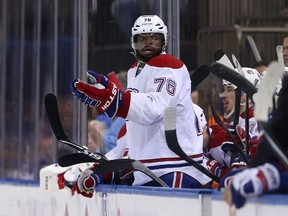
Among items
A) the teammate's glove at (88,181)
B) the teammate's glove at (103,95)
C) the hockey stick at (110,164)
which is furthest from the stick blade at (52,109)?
the teammate's glove at (103,95)

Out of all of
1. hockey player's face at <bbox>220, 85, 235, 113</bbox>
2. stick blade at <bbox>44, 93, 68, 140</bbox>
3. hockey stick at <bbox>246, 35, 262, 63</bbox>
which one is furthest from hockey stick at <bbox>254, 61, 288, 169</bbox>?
hockey stick at <bbox>246, 35, 262, 63</bbox>

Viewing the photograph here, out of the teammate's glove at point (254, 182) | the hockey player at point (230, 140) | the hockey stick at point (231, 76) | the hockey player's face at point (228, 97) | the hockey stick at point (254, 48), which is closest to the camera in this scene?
the teammate's glove at point (254, 182)

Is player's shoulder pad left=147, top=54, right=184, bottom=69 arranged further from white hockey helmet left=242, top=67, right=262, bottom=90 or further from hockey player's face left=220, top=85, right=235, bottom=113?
hockey player's face left=220, top=85, right=235, bottom=113

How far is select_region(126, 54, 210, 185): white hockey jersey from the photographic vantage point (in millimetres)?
6180

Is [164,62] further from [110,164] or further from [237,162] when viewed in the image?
[237,162]

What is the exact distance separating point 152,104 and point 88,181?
2.44 feet

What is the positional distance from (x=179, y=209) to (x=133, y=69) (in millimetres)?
1289

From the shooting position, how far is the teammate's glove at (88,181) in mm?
6668

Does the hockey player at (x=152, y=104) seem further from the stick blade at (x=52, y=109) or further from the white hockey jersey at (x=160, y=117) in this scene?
the stick blade at (x=52, y=109)

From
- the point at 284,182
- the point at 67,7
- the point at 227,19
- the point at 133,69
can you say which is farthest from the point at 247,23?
the point at 284,182

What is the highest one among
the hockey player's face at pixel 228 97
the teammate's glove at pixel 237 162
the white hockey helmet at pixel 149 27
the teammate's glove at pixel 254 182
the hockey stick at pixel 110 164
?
the white hockey helmet at pixel 149 27

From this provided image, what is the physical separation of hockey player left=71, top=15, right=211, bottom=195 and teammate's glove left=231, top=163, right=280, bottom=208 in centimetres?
161

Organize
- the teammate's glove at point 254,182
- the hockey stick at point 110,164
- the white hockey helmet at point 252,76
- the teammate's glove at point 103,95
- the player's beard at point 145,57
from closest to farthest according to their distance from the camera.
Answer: the teammate's glove at point 254,182
the teammate's glove at point 103,95
the hockey stick at point 110,164
the player's beard at point 145,57
the white hockey helmet at point 252,76

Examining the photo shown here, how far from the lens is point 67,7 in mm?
8250
